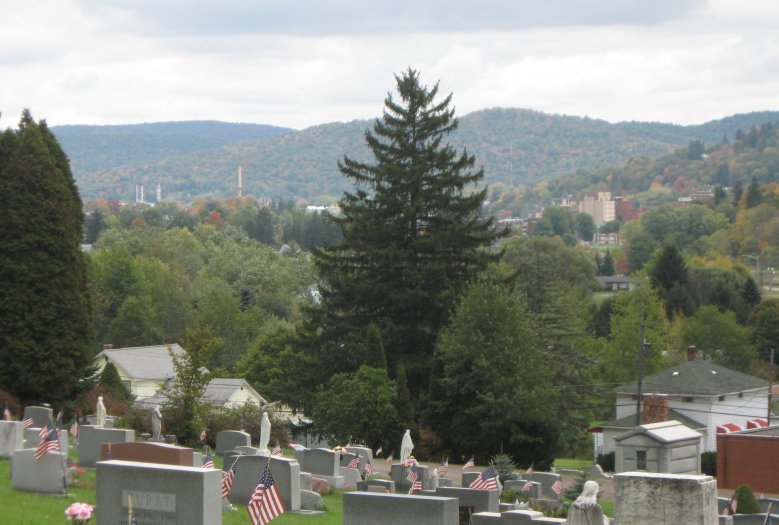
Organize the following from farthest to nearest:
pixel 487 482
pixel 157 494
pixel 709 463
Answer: pixel 709 463, pixel 487 482, pixel 157 494

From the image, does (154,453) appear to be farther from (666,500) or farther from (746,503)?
(746,503)

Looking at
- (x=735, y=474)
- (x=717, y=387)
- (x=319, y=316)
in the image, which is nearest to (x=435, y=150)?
(x=319, y=316)

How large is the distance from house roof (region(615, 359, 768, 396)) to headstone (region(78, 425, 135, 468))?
→ 31227mm

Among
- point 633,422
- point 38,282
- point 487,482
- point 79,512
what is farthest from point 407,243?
point 79,512

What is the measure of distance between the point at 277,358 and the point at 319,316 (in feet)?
51.4

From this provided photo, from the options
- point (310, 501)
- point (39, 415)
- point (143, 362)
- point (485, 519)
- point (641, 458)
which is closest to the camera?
point (485, 519)

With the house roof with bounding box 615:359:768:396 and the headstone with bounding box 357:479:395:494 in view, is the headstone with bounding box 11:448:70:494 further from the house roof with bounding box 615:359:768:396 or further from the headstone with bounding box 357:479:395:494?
the house roof with bounding box 615:359:768:396

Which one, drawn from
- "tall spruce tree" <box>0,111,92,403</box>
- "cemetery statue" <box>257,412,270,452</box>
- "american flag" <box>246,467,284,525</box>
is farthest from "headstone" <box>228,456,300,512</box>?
"tall spruce tree" <box>0,111,92,403</box>

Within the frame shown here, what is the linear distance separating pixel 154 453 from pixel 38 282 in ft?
59.5

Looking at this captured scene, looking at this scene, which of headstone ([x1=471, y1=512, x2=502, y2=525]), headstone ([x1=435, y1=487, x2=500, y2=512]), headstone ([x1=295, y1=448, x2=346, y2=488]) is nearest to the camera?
headstone ([x1=471, y1=512, x2=502, y2=525])

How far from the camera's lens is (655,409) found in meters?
48.2

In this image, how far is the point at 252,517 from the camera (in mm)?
17000

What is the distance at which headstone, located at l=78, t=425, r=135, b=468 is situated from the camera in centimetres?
2465

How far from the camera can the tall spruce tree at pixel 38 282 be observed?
3684 cm
